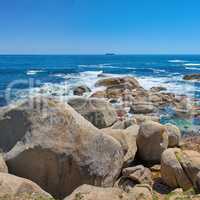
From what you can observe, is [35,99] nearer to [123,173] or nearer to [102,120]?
[123,173]

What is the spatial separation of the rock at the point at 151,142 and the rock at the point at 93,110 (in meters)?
2.37

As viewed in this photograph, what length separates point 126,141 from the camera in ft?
29.8

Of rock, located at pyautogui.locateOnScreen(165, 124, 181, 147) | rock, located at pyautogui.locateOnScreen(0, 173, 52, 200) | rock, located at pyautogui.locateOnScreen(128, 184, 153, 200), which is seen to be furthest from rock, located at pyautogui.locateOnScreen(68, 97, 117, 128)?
rock, located at pyautogui.locateOnScreen(0, 173, 52, 200)

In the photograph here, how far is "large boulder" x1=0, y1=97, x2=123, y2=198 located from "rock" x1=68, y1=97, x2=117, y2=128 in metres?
4.34

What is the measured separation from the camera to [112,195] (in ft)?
15.9

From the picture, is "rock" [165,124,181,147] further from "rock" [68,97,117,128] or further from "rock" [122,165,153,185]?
"rock" [122,165,153,185]

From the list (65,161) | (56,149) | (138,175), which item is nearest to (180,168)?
(138,175)

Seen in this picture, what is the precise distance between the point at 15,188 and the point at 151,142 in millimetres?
5162

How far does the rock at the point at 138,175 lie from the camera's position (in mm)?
8062

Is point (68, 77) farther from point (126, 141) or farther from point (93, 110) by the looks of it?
point (126, 141)

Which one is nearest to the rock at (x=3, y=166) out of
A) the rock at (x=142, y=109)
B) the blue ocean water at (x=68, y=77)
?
the rock at (x=142, y=109)

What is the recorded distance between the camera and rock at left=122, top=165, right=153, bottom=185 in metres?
8.06

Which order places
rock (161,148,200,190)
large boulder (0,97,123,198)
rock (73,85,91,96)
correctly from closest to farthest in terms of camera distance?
large boulder (0,97,123,198), rock (161,148,200,190), rock (73,85,91,96)

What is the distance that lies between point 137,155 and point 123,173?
1.46m
